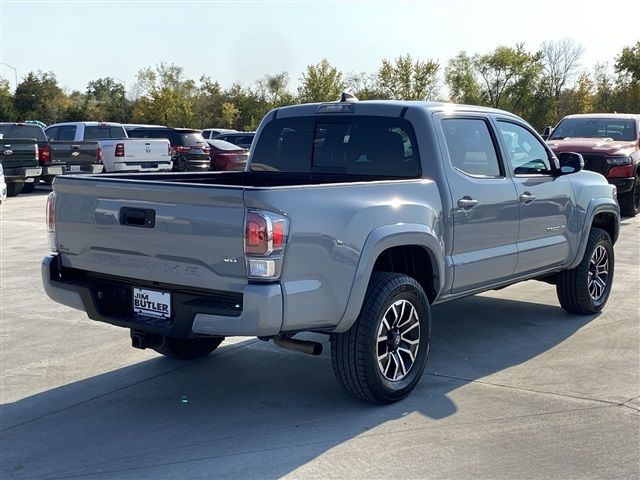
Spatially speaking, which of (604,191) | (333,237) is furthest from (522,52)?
(333,237)

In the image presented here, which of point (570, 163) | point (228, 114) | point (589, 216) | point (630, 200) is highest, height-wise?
point (228, 114)

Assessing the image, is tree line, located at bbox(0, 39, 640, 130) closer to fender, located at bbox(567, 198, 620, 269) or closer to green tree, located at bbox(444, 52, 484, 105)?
green tree, located at bbox(444, 52, 484, 105)

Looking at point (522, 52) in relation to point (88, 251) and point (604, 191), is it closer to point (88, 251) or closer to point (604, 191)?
point (604, 191)

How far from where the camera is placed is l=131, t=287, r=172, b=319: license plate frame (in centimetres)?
471

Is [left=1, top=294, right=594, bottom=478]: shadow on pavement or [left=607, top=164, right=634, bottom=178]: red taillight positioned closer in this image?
[left=1, top=294, right=594, bottom=478]: shadow on pavement

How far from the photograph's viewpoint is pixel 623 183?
47.7ft

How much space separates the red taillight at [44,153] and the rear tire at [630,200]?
13.9 metres

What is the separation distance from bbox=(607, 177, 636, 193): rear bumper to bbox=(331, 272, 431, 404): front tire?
33.6ft

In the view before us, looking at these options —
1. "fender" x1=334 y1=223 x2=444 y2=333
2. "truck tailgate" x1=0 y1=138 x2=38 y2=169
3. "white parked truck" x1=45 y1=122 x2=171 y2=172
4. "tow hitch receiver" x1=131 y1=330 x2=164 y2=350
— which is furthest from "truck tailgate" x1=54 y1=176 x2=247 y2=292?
"white parked truck" x1=45 y1=122 x2=171 y2=172

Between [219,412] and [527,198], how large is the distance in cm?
309

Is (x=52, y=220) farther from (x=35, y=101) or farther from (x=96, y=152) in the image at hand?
(x=35, y=101)

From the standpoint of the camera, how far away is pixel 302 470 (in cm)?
419

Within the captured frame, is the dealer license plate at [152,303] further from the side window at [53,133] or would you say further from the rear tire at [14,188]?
the side window at [53,133]

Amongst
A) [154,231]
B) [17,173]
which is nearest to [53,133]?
[17,173]
